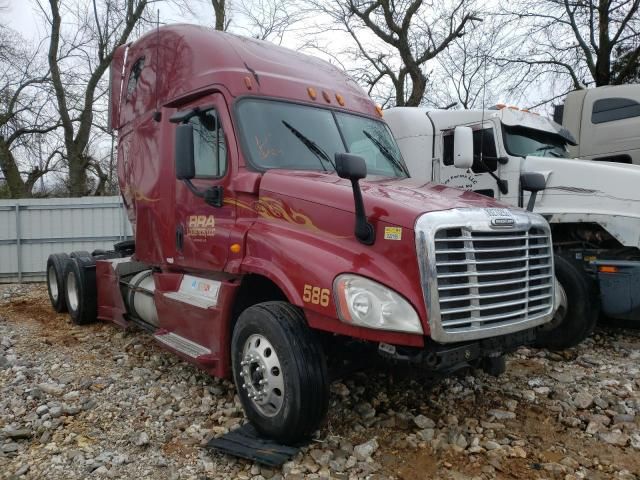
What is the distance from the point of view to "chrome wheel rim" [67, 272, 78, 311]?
7557 mm

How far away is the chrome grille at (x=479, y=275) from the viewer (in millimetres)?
3166

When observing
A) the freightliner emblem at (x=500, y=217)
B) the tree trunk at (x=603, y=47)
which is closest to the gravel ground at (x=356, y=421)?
the freightliner emblem at (x=500, y=217)

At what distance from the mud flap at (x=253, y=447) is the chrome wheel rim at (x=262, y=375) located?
197 millimetres

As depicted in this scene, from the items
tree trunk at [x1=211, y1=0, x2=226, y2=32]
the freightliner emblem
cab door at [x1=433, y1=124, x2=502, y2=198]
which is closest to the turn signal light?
cab door at [x1=433, y1=124, x2=502, y2=198]

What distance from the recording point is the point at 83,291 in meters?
7.33

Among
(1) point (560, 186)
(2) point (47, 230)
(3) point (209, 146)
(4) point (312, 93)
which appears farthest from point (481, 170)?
(2) point (47, 230)

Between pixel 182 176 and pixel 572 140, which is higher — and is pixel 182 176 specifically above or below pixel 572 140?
below

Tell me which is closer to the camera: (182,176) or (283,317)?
(283,317)

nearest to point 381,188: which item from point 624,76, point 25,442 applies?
point 25,442

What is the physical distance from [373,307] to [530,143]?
469 cm

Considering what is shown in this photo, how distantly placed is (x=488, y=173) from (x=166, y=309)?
4.21 m

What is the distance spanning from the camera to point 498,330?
11.2ft

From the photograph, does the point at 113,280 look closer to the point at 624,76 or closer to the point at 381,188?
the point at 381,188

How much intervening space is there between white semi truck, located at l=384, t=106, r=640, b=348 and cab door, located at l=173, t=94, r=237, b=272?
2283 millimetres
